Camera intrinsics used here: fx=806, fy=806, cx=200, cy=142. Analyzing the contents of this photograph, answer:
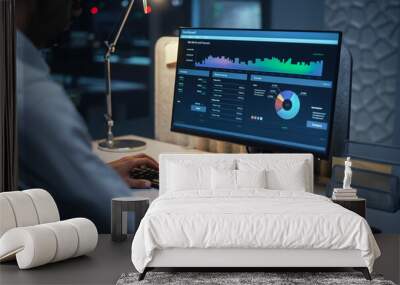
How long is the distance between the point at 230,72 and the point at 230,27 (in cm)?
44

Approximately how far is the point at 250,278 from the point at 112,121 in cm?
214

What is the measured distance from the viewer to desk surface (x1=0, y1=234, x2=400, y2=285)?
15.3 ft

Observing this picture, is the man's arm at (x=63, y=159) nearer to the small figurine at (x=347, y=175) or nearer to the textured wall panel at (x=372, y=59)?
the small figurine at (x=347, y=175)

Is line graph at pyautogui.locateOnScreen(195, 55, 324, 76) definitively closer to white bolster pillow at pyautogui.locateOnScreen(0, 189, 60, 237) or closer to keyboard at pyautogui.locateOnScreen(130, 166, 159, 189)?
keyboard at pyautogui.locateOnScreen(130, 166, 159, 189)

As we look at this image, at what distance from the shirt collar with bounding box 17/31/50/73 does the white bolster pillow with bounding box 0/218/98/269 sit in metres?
1.72

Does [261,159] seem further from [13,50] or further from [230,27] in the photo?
[13,50]

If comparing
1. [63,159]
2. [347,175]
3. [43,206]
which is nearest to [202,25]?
[63,159]

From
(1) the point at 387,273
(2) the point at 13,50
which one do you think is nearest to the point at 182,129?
(2) the point at 13,50

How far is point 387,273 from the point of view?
16.0 feet

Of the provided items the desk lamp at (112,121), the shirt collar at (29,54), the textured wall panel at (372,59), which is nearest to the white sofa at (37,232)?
the desk lamp at (112,121)

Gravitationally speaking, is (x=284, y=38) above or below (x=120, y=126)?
above

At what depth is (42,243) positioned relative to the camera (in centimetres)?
480

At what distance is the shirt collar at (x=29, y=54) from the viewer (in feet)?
20.5

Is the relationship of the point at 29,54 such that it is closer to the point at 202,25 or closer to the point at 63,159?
the point at 63,159
